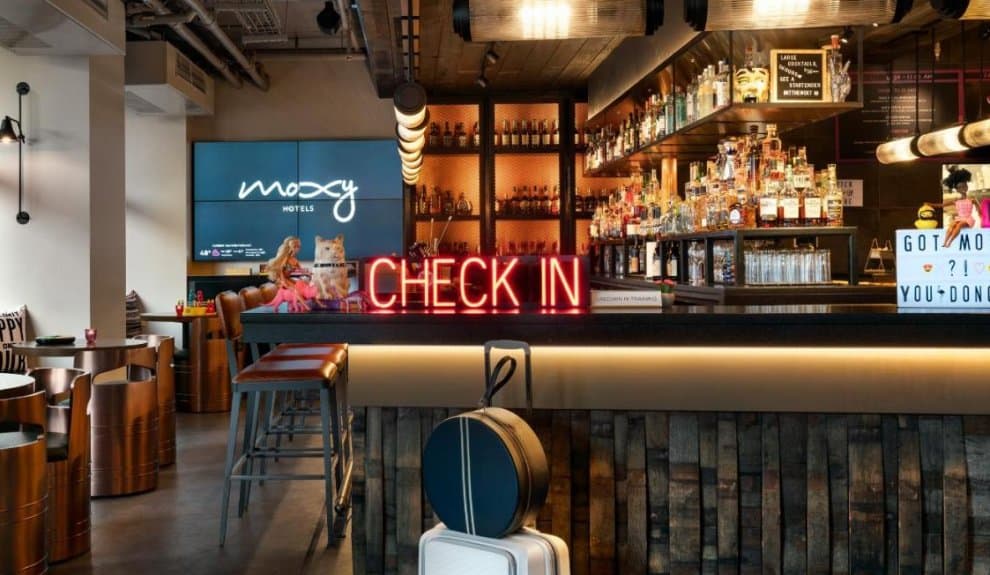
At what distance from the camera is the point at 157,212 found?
9.28 metres

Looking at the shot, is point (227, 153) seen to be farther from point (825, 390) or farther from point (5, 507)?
point (825, 390)

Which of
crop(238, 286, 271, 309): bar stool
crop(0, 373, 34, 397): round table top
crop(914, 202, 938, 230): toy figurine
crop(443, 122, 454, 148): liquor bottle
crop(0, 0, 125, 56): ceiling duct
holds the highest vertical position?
crop(0, 0, 125, 56): ceiling duct

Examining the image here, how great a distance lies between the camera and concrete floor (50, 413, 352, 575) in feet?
12.6

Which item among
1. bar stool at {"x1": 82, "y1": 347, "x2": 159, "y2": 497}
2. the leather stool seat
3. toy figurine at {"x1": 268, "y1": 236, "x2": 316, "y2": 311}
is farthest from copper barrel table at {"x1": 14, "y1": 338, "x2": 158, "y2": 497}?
toy figurine at {"x1": 268, "y1": 236, "x2": 316, "y2": 311}

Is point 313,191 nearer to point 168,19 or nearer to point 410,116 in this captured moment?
point 168,19

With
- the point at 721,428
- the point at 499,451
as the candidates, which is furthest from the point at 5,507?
the point at 721,428

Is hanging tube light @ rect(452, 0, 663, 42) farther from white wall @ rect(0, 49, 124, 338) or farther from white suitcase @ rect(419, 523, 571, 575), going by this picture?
white wall @ rect(0, 49, 124, 338)

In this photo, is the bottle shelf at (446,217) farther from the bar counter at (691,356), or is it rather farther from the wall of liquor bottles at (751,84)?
the bar counter at (691,356)

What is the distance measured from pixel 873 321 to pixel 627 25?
4.93 ft

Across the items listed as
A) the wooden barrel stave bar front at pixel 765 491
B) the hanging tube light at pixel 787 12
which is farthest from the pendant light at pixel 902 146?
the wooden barrel stave bar front at pixel 765 491

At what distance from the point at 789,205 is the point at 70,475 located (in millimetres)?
3614

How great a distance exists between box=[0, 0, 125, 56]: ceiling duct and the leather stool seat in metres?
2.83

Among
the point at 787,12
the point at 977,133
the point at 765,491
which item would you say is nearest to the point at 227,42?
the point at 787,12

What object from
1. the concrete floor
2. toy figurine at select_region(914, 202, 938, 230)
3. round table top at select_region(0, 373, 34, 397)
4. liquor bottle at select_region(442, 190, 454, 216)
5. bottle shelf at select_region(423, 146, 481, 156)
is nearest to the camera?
toy figurine at select_region(914, 202, 938, 230)
